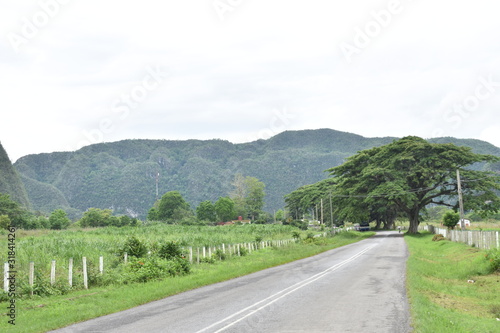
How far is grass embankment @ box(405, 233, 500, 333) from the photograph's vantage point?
39.0ft

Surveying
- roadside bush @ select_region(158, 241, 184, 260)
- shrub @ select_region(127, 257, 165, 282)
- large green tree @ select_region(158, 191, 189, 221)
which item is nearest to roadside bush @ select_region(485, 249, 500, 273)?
shrub @ select_region(127, 257, 165, 282)

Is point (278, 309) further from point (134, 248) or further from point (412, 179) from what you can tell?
point (412, 179)

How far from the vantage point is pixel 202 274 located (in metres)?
24.6

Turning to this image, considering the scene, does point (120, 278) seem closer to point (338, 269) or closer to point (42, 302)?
point (42, 302)

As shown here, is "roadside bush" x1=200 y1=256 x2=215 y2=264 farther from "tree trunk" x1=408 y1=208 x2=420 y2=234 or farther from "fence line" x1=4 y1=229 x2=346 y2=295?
"tree trunk" x1=408 y1=208 x2=420 y2=234

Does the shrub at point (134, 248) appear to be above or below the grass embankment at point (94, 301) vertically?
above

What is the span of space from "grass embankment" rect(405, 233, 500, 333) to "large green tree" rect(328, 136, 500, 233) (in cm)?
4328

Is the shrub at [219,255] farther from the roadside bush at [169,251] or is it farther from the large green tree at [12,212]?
the large green tree at [12,212]

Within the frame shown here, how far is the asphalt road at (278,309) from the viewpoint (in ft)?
38.8

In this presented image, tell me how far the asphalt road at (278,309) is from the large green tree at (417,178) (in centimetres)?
5040

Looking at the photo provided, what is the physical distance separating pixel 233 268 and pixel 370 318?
15577 mm

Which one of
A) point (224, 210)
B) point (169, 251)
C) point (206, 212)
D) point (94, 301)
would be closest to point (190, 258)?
point (169, 251)

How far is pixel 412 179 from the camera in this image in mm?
74188

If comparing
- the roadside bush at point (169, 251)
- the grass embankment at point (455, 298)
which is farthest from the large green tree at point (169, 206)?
the grass embankment at point (455, 298)
